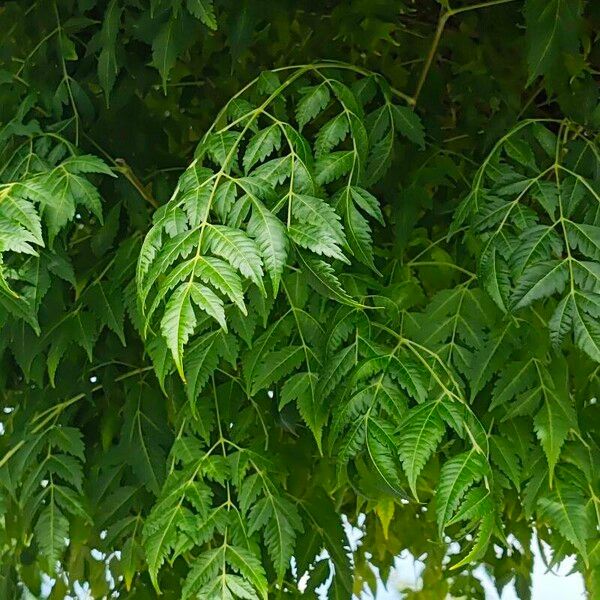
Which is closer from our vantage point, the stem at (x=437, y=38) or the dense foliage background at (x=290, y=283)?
the dense foliage background at (x=290, y=283)

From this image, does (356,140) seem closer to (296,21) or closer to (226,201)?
(226,201)

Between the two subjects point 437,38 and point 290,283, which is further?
point 437,38

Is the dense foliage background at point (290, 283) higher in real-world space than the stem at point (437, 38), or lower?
lower

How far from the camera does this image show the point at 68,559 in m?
1.23

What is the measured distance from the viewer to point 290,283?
0.89 meters

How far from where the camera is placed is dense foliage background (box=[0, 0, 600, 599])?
0.79 m

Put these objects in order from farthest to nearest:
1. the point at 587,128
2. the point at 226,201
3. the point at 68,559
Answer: the point at 68,559 → the point at 587,128 → the point at 226,201

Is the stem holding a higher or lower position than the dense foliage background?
higher

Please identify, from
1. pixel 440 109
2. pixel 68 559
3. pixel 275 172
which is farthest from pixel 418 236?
pixel 68 559

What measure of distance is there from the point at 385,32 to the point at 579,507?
0.47m

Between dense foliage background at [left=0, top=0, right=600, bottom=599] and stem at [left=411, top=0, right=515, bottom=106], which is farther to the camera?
stem at [left=411, top=0, right=515, bottom=106]

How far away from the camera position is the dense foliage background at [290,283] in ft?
2.59

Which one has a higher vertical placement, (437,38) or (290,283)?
(437,38)

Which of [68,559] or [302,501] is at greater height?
[302,501]
